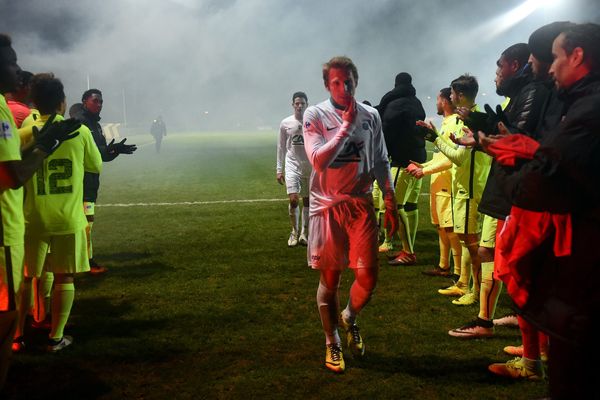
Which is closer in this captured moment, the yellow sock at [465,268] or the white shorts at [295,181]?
the yellow sock at [465,268]

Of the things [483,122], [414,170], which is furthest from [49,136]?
[414,170]

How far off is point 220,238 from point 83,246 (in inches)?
188

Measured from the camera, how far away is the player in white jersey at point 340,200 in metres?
4.16

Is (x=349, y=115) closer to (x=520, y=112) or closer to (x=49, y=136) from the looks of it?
(x=520, y=112)

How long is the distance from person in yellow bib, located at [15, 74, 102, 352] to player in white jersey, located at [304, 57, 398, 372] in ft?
6.91

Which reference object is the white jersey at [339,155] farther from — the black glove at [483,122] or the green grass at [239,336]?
the green grass at [239,336]

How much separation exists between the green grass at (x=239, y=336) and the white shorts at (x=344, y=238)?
2.90 feet

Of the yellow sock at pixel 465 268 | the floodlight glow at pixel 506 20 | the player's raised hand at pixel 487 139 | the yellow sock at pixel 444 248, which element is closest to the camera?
the player's raised hand at pixel 487 139

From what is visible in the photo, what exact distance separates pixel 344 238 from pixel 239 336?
1550 millimetres

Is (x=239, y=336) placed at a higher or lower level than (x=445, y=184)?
lower

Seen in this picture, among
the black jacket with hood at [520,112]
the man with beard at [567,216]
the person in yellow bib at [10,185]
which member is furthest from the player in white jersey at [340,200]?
the person in yellow bib at [10,185]

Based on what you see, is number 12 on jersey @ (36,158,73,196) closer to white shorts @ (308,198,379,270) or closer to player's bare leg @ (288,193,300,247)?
white shorts @ (308,198,379,270)

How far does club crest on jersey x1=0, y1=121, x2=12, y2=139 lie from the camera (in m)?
3.02

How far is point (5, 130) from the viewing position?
→ 9.96 ft
